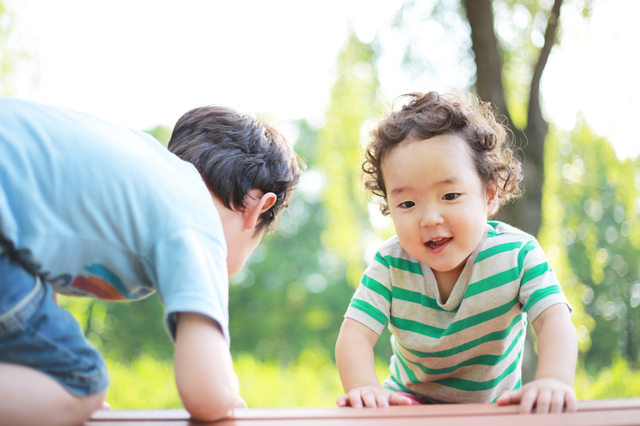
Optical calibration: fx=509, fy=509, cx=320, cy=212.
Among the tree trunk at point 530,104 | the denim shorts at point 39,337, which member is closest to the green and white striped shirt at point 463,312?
the denim shorts at point 39,337

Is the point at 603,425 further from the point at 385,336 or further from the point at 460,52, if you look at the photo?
the point at 385,336

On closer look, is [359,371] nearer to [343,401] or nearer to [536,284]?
[343,401]

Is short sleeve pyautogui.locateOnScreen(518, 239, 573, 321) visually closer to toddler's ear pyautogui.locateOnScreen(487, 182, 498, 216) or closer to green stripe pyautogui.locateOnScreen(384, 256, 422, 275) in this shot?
toddler's ear pyautogui.locateOnScreen(487, 182, 498, 216)

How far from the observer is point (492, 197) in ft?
5.32

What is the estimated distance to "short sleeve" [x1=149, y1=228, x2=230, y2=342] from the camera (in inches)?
35.7

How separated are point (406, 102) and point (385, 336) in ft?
50.1

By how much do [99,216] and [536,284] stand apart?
110 cm

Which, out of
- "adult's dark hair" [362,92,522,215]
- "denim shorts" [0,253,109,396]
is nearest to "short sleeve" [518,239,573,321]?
"adult's dark hair" [362,92,522,215]

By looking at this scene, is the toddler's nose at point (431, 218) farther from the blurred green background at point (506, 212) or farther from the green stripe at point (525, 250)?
the blurred green background at point (506, 212)

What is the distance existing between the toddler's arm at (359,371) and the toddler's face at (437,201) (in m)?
0.29

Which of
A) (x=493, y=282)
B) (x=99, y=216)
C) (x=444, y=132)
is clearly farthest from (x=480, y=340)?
(x=99, y=216)

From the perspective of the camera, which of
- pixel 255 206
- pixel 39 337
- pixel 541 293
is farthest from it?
pixel 255 206

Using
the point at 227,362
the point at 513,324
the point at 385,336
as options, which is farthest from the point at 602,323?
the point at 227,362

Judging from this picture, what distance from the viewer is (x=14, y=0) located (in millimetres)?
4719
